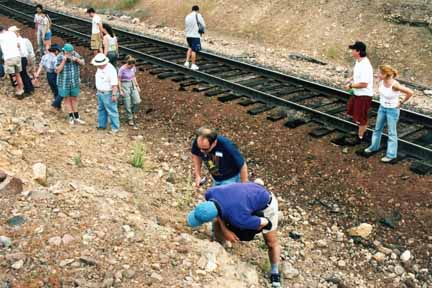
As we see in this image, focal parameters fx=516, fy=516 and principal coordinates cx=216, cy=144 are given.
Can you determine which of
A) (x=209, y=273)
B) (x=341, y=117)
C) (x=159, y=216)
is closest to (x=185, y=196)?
(x=159, y=216)

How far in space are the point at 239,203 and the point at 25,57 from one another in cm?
792

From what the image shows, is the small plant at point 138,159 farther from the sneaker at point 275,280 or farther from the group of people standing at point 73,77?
the sneaker at point 275,280

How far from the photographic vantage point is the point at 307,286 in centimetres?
611

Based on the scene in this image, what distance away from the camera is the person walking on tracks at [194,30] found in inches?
497

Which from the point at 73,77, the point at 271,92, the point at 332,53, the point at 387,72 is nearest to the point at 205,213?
the point at 387,72

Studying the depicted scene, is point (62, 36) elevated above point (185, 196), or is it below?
above

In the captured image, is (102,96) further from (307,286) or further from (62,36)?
(62,36)

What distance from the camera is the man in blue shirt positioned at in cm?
592

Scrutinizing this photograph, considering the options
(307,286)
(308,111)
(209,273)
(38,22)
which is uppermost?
(38,22)

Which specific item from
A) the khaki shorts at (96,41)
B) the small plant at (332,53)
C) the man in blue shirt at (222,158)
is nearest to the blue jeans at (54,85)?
the khaki shorts at (96,41)

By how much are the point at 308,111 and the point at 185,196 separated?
3.60 m

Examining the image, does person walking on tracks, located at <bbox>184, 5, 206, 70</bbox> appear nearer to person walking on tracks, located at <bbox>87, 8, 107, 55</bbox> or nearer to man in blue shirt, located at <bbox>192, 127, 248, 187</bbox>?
person walking on tracks, located at <bbox>87, 8, 107, 55</bbox>

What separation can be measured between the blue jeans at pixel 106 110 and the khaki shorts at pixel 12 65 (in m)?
2.44

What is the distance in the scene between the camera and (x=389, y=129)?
8.27 m
